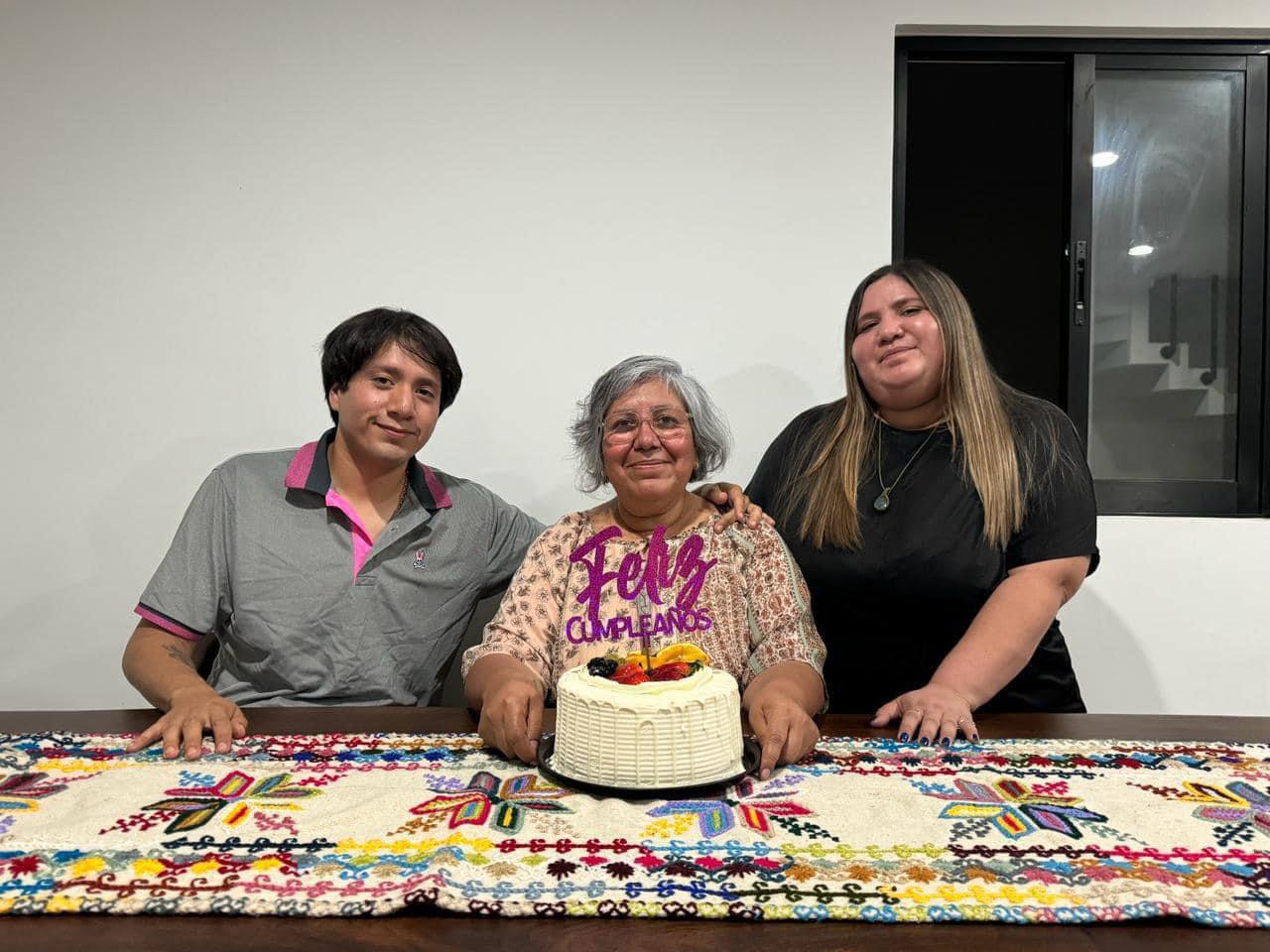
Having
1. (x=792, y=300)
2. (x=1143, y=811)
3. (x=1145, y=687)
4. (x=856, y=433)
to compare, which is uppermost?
(x=792, y=300)

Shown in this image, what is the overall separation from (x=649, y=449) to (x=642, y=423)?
6cm

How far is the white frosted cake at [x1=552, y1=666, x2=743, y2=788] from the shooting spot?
107cm

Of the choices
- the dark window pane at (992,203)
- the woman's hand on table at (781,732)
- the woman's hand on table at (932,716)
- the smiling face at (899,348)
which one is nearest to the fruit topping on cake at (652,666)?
the woman's hand on table at (781,732)

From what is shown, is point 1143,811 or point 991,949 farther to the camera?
point 1143,811

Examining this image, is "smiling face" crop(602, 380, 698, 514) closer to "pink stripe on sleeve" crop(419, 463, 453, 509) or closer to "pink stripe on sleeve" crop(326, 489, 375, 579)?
"pink stripe on sleeve" crop(419, 463, 453, 509)

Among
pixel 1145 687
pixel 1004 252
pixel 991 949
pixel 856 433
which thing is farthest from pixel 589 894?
pixel 1004 252

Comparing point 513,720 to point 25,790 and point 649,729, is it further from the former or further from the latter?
point 25,790

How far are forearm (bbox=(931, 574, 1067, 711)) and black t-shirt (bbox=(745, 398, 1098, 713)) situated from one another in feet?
0.30

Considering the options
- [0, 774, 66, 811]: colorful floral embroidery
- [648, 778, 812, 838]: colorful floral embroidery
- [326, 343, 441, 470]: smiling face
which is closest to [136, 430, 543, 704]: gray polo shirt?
[326, 343, 441, 470]: smiling face

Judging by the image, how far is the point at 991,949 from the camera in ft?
2.48

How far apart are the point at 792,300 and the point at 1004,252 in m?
2.29

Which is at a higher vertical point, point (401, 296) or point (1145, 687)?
point (401, 296)

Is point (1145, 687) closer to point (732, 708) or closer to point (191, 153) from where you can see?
point (732, 708)

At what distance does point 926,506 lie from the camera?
1735 millimetres
